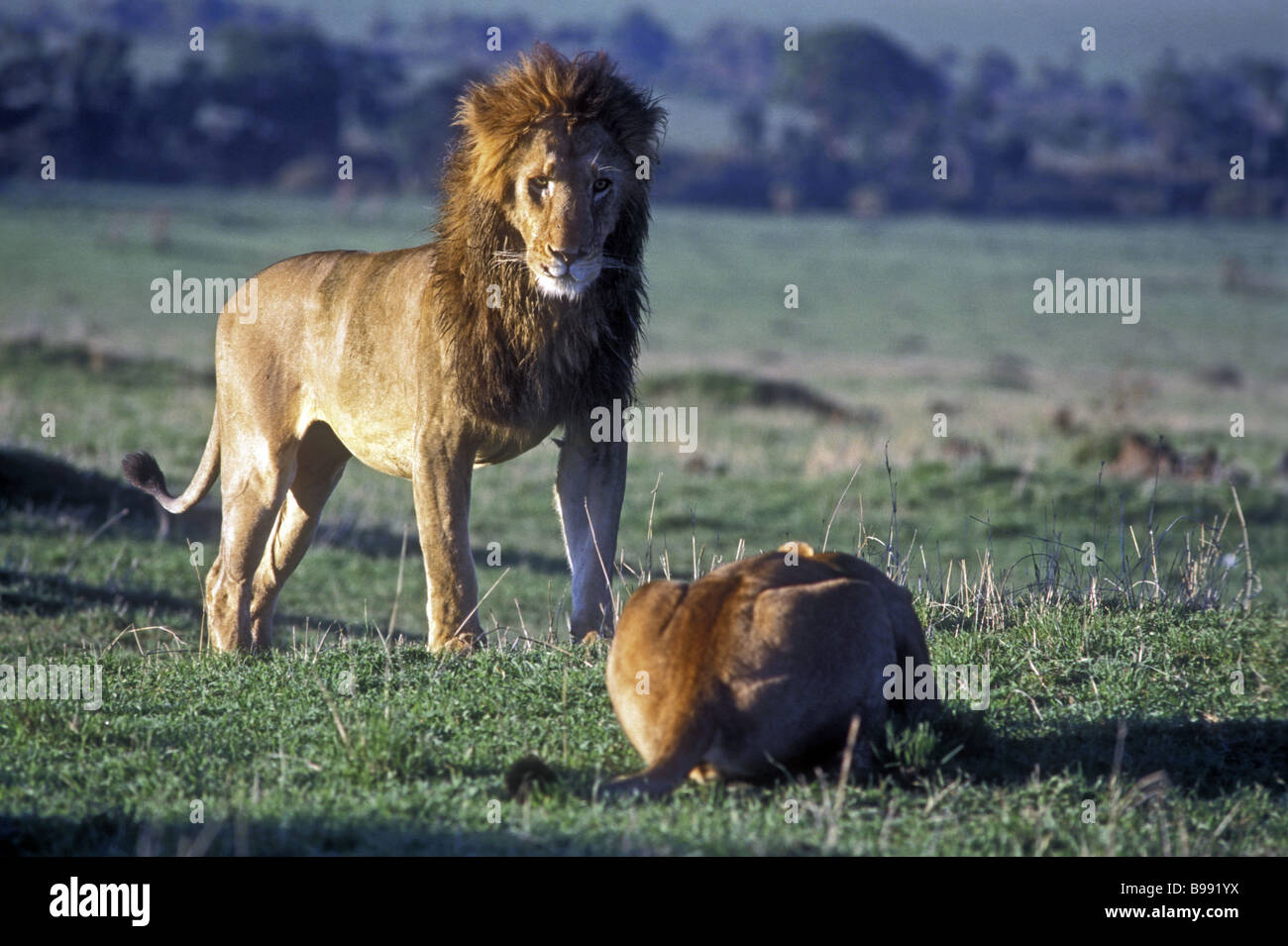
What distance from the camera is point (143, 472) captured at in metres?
8.53

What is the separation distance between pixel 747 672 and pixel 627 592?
290 cm

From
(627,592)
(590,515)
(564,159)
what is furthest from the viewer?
(627,592)

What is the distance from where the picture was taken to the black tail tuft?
8469 millimetres

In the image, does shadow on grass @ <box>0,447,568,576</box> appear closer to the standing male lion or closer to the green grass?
the standing male lion

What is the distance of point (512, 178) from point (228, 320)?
2248mm

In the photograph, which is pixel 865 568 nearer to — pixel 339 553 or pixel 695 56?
pixel 339 553

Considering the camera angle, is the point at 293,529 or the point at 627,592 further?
the point at 293,529

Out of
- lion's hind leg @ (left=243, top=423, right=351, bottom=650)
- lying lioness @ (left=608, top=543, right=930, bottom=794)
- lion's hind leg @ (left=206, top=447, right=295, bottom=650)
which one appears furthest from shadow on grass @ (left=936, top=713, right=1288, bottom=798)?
lion's hind leg @ (left=243, top=423, right=351, bottom=650)

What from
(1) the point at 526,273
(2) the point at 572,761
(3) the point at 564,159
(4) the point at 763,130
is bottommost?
(2) the point at 572,761

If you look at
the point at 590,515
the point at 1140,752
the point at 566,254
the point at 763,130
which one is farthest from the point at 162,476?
the point at 763,130

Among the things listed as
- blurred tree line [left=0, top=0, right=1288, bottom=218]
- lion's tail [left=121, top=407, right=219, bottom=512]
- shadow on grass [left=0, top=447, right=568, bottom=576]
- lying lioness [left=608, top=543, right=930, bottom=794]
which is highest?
blurred tree line [left=0, top=0, right=1288, bottom=218]

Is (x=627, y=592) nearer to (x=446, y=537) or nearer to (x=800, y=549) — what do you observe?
(x=446, y=537)

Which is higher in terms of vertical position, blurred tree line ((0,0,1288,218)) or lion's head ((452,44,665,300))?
blurred tree line ((0,0,1288,218))

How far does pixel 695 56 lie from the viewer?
18025 centimetres
